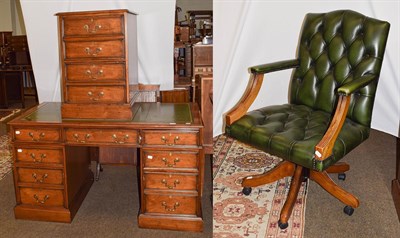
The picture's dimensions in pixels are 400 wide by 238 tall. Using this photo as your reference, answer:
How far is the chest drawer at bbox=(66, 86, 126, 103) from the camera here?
221cm

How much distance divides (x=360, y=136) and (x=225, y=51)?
1.38 m

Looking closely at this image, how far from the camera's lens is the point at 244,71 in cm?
318

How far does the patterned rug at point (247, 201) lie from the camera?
210 cm

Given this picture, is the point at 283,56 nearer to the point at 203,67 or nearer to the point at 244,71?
the point at 244,71

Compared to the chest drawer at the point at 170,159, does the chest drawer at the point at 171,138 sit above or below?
above

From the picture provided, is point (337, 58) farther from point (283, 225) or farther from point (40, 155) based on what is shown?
point (40, 155)

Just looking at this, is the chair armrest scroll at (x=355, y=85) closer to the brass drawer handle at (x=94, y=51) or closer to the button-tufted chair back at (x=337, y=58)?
the button-tufted chair back at (x=337, y=58)

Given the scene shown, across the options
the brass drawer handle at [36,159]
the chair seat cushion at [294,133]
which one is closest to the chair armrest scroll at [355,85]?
the chair seat cushion at [294,133]

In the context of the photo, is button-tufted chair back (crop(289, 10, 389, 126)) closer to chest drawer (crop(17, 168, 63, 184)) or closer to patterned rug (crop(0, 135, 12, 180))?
chest drawer (crop(17, 168, 63, 184))

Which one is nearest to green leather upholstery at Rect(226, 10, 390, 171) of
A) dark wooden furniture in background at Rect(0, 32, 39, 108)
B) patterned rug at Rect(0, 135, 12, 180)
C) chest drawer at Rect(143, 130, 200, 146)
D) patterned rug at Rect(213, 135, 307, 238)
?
chest drawer at Rect(143, 130, 200, 146)

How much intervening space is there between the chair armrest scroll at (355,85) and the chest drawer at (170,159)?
2.67 feet

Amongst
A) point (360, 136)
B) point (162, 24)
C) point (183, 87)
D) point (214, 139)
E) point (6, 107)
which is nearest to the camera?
point (360, 136)

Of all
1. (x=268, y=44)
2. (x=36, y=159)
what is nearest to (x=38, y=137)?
(x=36, y=159)

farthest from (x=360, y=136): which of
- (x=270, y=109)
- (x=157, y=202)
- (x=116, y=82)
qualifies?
(x=116, y=82)
